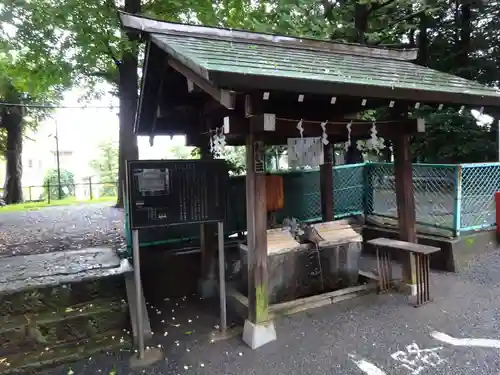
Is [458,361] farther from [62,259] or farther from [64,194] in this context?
[64,194]

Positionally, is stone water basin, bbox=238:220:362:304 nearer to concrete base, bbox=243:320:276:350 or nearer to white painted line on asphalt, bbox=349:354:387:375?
concrete base, bbox=243:320:276:350

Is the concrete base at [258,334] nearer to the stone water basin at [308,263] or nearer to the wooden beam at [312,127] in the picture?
the stone water basin at [308,263]

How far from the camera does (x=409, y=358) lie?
11.5 ft

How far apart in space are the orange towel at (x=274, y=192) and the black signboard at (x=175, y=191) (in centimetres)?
170

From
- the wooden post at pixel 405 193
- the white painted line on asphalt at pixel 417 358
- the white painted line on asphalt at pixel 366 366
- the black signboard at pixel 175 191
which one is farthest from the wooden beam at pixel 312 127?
the white painted line on asphalt at pixel 417 358

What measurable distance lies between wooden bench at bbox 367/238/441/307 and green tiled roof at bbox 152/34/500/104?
202cm

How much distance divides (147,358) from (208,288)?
5.93 ft

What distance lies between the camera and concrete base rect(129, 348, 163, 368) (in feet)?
12.0

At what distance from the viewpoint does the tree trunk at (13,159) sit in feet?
60.8

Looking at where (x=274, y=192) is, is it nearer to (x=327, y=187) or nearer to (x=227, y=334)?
(x=327, y=187)

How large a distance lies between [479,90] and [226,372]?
4709 mm

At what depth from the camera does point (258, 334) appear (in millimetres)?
3922

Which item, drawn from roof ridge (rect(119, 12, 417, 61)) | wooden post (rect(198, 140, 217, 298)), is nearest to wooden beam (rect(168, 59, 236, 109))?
roof ridge (rect(119, 12, 417, 61))

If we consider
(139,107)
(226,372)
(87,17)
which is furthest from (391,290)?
(87,17)
